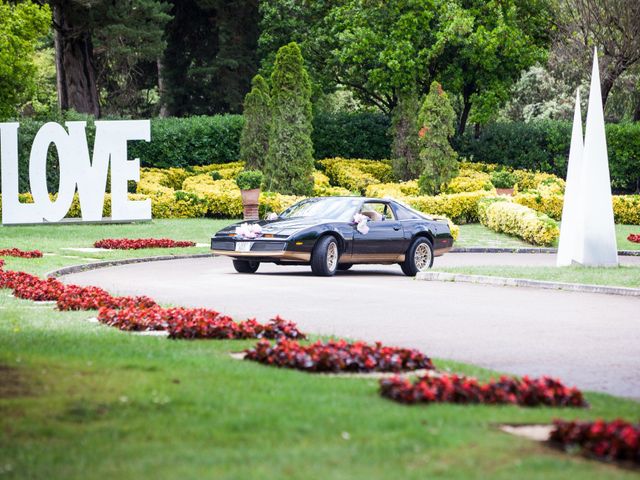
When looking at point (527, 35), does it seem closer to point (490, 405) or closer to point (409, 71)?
point (409, 71)

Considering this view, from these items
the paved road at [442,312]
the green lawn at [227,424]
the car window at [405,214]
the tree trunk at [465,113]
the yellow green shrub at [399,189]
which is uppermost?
the tree trunk at [465,113]

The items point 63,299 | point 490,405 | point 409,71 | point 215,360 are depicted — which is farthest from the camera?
point 409,71

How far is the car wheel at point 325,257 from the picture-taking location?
20203 mm

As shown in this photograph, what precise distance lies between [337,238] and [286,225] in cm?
98

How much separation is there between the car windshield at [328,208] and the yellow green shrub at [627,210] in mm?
19983

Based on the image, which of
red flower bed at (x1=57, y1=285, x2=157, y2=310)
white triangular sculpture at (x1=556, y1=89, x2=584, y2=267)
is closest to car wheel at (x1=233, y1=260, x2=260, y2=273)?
white triangular sculpture at (x1=556, y1=89, x2=584, y2=267)

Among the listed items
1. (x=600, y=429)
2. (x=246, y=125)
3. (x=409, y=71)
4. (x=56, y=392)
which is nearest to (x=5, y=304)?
(x=56, y=392)

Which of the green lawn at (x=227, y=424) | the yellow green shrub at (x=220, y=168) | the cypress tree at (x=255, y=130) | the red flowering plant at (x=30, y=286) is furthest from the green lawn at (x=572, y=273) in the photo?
the yellow green shrub at (x=220, y=168)

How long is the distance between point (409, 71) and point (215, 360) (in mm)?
39380

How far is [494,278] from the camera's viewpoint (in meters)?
18.8

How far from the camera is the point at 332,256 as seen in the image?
20.6 meters

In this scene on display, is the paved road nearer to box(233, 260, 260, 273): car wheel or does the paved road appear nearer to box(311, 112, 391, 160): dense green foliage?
box(233, 260, 260, 273): car wheel

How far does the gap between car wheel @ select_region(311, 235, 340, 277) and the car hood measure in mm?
380

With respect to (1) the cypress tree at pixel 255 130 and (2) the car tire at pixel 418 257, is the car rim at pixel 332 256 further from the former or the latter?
(1) the cypress tree at pixel 255 130
